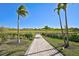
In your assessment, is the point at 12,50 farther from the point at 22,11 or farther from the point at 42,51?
the point at 22,11

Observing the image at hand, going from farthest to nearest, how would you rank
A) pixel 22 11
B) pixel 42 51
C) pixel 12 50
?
1. pixel 22 11
2. pixel 12 50
3. pixel 42 51

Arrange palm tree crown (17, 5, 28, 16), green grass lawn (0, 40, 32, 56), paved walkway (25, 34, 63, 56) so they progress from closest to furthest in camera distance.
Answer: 1. paved walkway (25, 34, 63, 56)
2. green grass lawn (0, 40, 32, 56)
3. palm tree crown (17, 5, 28, 16)

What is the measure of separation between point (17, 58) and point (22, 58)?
11.3 inches

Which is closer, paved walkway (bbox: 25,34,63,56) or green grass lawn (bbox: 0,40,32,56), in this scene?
paved walkway (bbox: 25,34,63,56)

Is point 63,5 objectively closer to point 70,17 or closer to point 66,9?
point 66,9

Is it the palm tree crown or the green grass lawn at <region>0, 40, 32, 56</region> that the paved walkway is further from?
the palm tree crown

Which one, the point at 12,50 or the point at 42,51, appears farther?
the point at 12,50

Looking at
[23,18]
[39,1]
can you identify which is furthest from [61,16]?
[39,1]

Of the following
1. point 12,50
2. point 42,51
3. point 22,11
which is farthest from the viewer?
point 22,11

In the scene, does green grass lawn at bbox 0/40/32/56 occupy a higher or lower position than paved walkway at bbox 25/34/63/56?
higher

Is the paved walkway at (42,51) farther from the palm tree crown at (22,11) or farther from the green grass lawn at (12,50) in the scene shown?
the palm tree crown at (22,11)

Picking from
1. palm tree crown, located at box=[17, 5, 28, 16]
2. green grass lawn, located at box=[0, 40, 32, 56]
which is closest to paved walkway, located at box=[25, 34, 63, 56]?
green grass lawn, located at box=[0, 40, 32, 56]

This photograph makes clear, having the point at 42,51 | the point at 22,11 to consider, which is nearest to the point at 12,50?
the point at 42,51

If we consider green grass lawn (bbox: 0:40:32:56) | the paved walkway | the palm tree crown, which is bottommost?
the paved walkway
